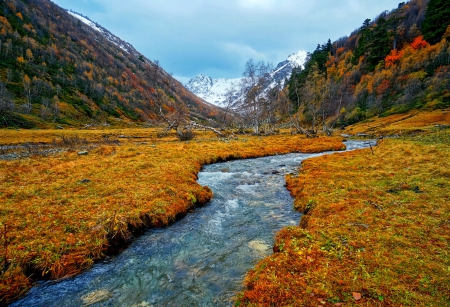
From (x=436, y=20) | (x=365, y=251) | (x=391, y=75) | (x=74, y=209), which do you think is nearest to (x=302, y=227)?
(x=365, y=251)

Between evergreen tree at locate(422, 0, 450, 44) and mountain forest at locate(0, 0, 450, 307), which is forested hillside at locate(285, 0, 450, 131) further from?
mountain forest at locate(0, 0, 450, 307)

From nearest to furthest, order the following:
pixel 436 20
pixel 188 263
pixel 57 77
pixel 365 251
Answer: pixel 365 251 → pixel 188 263 → pixel 436 20 → pixel 57 77

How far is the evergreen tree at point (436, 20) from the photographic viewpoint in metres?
71.6

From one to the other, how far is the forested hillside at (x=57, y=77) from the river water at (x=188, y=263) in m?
65.0

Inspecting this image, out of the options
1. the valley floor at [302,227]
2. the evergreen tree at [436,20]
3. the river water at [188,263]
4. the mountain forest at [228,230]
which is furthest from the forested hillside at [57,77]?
the evergreen tree at [436,20]

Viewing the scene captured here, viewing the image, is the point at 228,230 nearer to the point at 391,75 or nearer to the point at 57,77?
the point at 391,75

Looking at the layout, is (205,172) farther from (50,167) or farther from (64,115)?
(64,115)

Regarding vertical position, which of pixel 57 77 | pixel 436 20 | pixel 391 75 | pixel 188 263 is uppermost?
pixel 57 77

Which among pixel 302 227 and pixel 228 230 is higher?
pixel 302 227

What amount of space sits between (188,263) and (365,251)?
5.17 meters

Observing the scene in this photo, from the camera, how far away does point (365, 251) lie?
6.19 metres

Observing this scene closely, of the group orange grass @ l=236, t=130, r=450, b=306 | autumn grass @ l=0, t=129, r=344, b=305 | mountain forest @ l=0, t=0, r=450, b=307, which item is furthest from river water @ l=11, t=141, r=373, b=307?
orange grass @ l=236, t=130, r=450, b=306

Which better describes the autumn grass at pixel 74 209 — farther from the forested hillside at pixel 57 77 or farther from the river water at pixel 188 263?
the forested hillside at pixel 57 77

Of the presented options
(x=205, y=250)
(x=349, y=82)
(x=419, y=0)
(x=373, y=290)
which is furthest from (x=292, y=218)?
(x=419, y=0)
